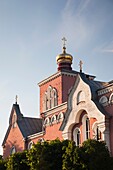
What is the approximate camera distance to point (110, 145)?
23203mm

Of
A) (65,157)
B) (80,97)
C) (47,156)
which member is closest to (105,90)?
(80,97)

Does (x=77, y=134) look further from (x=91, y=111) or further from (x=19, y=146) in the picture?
(x=19, y=146)

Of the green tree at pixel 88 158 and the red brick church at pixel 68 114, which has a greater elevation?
the red brick church at pixel 68 114

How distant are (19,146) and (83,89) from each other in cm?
1212

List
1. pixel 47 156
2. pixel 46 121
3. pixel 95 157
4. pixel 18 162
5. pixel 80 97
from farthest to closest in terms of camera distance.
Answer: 1. pixel 46 121
2. pixel 80 97
3. pixel 18 162
4. pixel 47 156
5. pixel 95 157

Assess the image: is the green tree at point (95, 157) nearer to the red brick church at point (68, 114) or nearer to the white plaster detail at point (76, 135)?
the red brick church at point (68, 114)

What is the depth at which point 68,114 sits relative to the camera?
1046 inches

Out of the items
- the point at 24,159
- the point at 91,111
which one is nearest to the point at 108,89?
the point at 91,111

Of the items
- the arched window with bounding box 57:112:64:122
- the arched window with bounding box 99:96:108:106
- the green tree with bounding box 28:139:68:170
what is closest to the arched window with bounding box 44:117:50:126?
the arched window with bounding box 57:112:64:122

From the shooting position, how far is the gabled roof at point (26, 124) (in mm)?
35812

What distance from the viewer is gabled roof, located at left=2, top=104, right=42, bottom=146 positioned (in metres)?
35.8

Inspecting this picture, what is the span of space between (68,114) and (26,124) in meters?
10.9

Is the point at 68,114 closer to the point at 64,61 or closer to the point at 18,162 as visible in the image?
the point at 18,162

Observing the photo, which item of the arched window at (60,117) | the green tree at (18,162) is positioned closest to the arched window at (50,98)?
the arched window at (60,117)
